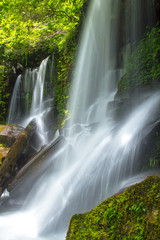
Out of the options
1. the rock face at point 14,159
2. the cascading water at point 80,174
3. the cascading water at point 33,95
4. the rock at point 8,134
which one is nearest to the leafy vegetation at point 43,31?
the cascading water at point 33,95

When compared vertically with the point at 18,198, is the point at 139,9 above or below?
above

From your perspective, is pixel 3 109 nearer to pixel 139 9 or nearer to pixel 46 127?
pixel 46 127

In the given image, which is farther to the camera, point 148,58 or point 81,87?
point 81,87

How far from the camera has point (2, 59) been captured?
13.6 meters

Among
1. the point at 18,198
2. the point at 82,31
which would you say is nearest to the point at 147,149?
the point at 18,198

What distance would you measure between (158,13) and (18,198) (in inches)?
266

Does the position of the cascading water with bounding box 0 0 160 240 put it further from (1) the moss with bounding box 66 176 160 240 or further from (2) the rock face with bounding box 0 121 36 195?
(1) the moss with bounding box 66 176 160 240

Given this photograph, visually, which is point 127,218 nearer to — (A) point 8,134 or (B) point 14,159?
(B) point 14,159

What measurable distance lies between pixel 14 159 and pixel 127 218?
4.49 meters

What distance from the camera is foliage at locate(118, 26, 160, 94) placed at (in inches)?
252

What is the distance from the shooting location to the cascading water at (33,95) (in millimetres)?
10828

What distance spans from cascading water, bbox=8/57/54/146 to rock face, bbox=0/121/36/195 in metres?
3.05

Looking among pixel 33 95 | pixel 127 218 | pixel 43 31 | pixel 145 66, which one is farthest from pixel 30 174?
pixel 43 31

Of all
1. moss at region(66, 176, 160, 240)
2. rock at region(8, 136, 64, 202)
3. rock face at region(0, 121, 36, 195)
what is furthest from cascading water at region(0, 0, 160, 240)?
moss at region(66, 176, 160, 240)
